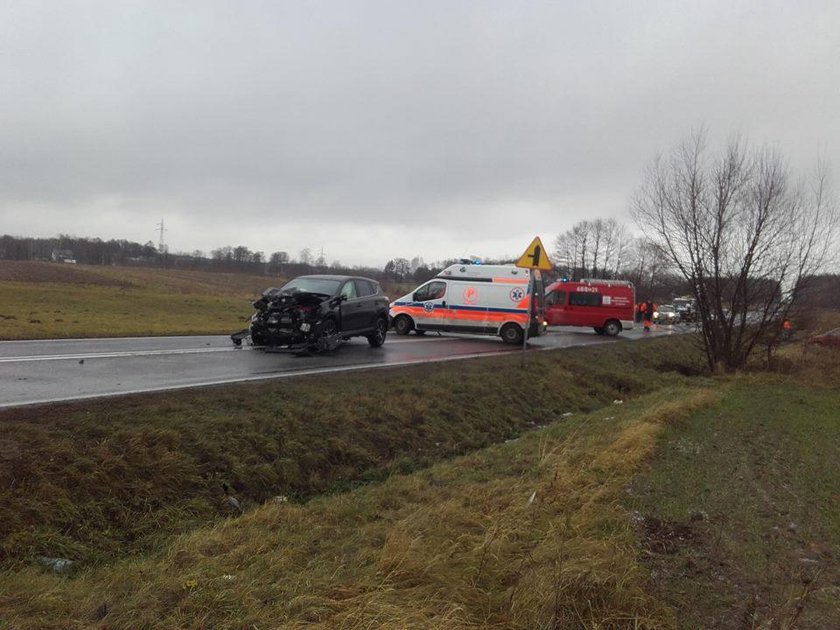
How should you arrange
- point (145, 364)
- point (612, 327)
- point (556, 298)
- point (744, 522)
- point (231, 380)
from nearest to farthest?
point (744, 522) → point (231, 380) → point (145, 364) → point (612, 327) → point (556, 298)

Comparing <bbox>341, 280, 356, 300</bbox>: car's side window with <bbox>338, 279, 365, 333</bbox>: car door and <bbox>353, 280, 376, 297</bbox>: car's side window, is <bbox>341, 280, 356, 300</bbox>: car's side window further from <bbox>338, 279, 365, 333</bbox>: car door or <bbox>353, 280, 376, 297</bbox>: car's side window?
<bbox>353, 280, 376, 297</bbox>: car's side window

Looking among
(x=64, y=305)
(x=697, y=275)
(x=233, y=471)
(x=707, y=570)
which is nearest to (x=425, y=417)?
(x=233, y=471)

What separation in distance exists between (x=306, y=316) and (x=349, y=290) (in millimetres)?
1788

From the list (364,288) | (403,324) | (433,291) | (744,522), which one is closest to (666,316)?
(433,291)

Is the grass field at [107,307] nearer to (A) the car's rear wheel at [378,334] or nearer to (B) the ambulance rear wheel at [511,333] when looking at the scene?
(A) the car's rear wheel at [378,334]

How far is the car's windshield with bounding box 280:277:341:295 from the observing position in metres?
13.5

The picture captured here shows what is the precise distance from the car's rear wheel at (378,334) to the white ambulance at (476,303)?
4860mm

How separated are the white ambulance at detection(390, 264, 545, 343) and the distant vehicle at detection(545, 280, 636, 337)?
9.70 meters

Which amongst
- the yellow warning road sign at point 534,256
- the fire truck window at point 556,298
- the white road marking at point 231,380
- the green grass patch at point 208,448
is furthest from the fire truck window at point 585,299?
the green grass patch at point 208,448

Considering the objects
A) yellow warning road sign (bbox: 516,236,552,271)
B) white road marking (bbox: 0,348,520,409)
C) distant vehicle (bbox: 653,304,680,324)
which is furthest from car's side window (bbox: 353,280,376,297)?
distant vehicle (bbox: 653,304,680,324)

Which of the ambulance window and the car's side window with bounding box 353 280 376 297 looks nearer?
the car's side window with bounding box 353 280 376 297

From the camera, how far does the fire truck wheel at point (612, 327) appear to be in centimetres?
3050

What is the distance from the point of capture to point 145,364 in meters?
10.0

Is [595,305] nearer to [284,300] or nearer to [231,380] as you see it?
[284,300]
